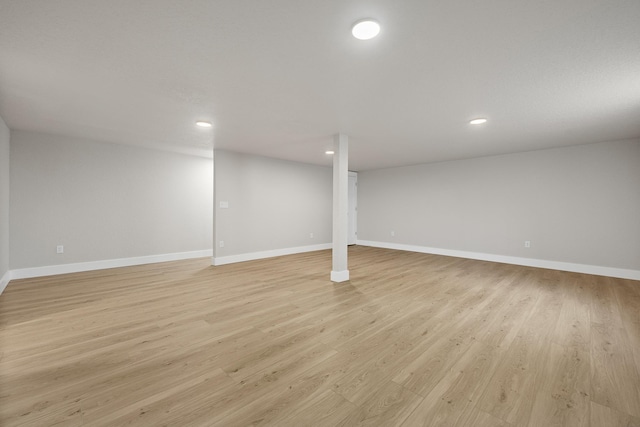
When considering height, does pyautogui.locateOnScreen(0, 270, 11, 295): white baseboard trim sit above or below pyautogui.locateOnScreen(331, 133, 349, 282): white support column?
below

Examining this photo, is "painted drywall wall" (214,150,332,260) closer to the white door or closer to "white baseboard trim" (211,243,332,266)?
"white baseboard trim" (211,243,332,266)

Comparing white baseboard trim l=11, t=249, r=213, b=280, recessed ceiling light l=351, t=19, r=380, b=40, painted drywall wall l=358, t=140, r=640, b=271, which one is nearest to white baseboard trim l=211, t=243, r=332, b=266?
white baseboard trim l=11, t=249, r=213, b=280

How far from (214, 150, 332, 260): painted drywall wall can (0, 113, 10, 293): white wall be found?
116 inches

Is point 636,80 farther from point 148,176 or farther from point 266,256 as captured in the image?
point 148,176

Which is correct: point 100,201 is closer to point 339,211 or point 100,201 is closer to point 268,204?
point 268,204

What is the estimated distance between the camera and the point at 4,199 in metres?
3.86

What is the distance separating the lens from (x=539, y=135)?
4.27 meters

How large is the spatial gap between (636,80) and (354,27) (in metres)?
2.90

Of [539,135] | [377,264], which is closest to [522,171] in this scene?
[539,135]

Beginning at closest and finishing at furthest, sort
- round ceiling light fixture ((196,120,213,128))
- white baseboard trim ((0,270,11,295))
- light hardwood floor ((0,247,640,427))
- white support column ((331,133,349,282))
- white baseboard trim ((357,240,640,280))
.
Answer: light hardwood floor ((0,247,640,427)) → white baseboard trim ((0,270,11,295)) → round ceiling light fixture ((196,120,213,128)) → white support column ((331,133,349,282)) → white baseboard trim ((357,240,640,280))

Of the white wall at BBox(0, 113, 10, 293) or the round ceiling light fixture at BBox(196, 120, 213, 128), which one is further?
the round ceiling light fixture at BBox(196, 120, 213, 128)

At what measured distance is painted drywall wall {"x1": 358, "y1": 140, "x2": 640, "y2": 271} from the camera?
4.58 meters

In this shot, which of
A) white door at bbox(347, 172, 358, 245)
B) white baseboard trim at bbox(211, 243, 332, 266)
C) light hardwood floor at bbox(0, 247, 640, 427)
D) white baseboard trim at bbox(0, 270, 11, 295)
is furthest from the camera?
white door at bbox(347, 172, 358, 245)

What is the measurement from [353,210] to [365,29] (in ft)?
22.8
